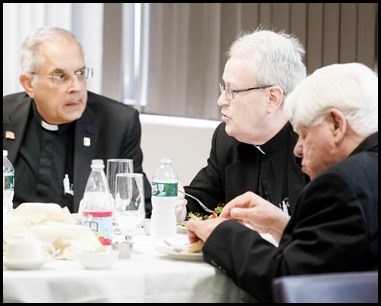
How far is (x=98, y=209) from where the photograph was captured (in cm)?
271

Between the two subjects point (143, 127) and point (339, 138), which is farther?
point (143, 127)

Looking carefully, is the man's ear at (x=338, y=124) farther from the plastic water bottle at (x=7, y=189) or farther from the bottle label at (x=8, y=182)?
the bottle label at (x=8, y=182)

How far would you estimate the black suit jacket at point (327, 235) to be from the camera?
6.89 ft

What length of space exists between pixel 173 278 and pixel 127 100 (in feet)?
10.9

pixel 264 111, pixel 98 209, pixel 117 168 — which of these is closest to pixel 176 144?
pixel 264 111

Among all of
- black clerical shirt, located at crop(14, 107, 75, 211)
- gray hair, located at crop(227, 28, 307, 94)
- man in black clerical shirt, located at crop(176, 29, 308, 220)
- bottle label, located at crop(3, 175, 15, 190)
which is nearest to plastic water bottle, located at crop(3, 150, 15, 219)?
bottle label, located at crop(3, 175, 15, 190)

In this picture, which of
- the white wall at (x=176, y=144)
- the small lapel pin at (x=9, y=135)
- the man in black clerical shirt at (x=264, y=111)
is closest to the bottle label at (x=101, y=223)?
the man in black clerical shirt at (x=264, y=111)

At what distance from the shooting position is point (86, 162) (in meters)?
4.13

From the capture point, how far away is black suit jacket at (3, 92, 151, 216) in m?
4.14

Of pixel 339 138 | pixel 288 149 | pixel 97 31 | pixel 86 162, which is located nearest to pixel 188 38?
pixel 97 31

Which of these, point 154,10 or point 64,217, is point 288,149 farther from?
point 154,10

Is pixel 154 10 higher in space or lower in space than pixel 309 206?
higher

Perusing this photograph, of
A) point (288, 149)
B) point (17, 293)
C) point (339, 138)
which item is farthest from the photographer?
point (288, 149)

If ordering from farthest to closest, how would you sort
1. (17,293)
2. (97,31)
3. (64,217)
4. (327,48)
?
(327,48), (97,31), (64,217), (17,293)
